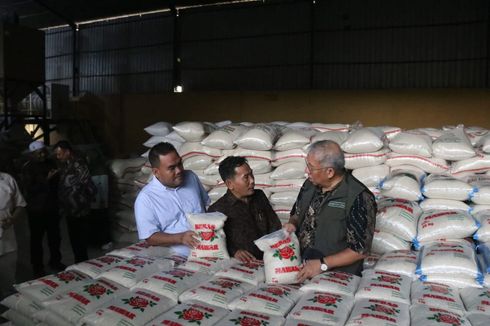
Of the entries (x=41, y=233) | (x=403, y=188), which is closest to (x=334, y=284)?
(x=403, y=188)

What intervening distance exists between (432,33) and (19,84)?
319 inches

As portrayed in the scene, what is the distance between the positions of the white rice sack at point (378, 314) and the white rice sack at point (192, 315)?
1.78 feet

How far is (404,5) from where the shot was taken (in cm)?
864

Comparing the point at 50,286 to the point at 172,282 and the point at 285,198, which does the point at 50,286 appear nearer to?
the point at 172,282

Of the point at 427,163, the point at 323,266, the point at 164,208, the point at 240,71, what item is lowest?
the point at 323,266

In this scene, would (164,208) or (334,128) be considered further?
(334,128)

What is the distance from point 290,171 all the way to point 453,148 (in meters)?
1.51

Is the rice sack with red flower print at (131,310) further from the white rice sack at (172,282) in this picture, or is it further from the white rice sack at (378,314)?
the white rice sack at (378,314)

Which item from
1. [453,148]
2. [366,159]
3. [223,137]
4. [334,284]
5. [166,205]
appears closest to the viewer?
[334,284]

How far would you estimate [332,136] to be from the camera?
446cm

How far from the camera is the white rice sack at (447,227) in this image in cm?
319

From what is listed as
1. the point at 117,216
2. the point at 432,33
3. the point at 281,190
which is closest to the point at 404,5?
the point at 432,33

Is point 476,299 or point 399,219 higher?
point 399,219

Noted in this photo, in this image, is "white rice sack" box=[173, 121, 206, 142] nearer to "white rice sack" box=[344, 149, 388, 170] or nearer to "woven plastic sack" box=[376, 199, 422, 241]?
"white rice sack" box=[344, 149, 388, 170]
